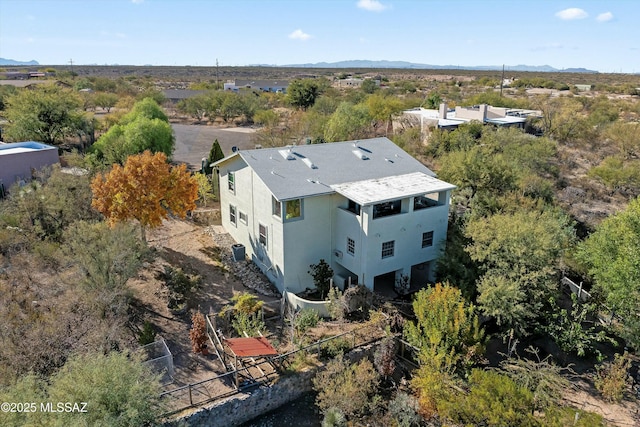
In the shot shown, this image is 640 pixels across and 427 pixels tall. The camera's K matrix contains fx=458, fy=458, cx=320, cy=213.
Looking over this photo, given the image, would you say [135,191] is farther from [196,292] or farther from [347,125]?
[347,125]

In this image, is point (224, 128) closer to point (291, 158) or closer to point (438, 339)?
point (291, 158)

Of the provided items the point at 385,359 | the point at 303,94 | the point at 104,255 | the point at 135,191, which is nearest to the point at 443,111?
the point at 303,94

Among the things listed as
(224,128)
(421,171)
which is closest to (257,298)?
(421,171)

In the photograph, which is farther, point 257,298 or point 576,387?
point 257,298

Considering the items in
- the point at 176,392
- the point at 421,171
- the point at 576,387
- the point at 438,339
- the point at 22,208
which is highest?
the point at 421,171

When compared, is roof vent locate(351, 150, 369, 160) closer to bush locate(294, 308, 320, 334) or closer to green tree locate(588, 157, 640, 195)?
bush locate(294, 308, 320, 334)

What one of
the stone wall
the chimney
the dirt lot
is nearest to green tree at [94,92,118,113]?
the chimney
